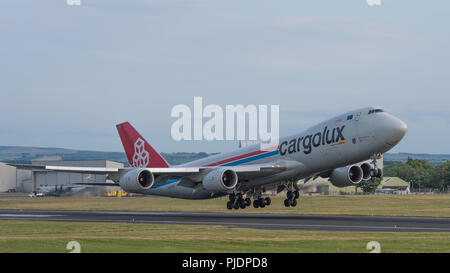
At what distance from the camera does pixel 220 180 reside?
4881 cm

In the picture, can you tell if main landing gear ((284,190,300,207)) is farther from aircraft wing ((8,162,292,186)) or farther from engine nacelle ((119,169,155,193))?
engine nacelle ((119,169,155,193))

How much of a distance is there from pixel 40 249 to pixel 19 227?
1520cm

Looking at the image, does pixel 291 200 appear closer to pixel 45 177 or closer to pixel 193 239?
pixel 193 239

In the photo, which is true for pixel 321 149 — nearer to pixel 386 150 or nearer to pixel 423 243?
pixel 386 150

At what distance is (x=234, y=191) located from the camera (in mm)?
53438

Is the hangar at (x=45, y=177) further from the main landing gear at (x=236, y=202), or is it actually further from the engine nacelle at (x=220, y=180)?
the engine nacelle at (x=220, y=180)

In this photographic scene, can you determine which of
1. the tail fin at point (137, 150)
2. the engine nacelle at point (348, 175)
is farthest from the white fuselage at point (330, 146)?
the tail fin at point (137, 150)

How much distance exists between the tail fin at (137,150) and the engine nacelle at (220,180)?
11.2 meters

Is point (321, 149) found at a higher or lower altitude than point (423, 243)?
higher

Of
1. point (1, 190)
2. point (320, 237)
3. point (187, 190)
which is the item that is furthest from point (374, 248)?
point (1, 190)

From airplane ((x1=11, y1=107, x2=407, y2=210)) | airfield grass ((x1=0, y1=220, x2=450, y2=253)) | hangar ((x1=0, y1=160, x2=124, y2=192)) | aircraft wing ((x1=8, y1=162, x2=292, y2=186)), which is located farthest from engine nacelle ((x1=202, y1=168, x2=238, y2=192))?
hangar ((x1=0, y1=160, x2=124, y2=192))

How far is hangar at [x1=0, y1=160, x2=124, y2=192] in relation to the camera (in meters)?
136
